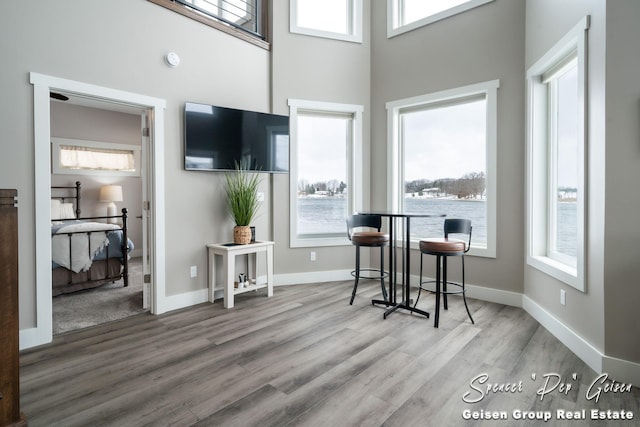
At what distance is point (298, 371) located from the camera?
2.36m

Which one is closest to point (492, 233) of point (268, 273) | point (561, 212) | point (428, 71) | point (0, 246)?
point (561, 212)

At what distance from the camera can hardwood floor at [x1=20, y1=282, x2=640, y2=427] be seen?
1.91 meters

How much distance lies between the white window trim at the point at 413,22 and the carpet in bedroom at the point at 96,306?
4.43m

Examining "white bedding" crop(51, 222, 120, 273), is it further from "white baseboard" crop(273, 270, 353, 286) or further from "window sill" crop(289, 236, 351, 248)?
"window sill" crop(289, 236, 351, 248)

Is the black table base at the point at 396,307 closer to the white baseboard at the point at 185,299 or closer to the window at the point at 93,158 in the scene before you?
the white baseboard at the point at 185,299

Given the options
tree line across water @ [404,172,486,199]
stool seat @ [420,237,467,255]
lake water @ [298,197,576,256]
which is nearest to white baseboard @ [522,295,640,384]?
stool seat @ [420,237,467,255]

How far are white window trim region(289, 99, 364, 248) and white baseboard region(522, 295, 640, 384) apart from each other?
2452 mm

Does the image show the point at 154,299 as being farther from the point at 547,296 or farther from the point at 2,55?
the point at 547,296

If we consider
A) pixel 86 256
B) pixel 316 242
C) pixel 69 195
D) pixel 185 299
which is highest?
pixel 69 195

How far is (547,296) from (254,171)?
10.4 feet

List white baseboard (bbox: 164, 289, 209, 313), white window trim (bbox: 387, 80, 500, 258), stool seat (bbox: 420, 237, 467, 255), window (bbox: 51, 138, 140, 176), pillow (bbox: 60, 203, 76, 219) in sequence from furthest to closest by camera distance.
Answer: window (bbox: 51, 138, 140, 176) → pillow (bbox: 60, 203, 76, 219) → white window trim (bbox: 387, 80, 500, 258) → white baseboard (bbox: 164, 289, 209, 313) → stool seat (bbox: 420, 237, 467, 255)

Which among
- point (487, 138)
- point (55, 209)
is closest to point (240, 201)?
point (487, 138)

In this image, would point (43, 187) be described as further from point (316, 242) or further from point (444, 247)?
point (444, 247)

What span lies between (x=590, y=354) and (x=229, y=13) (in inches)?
187
